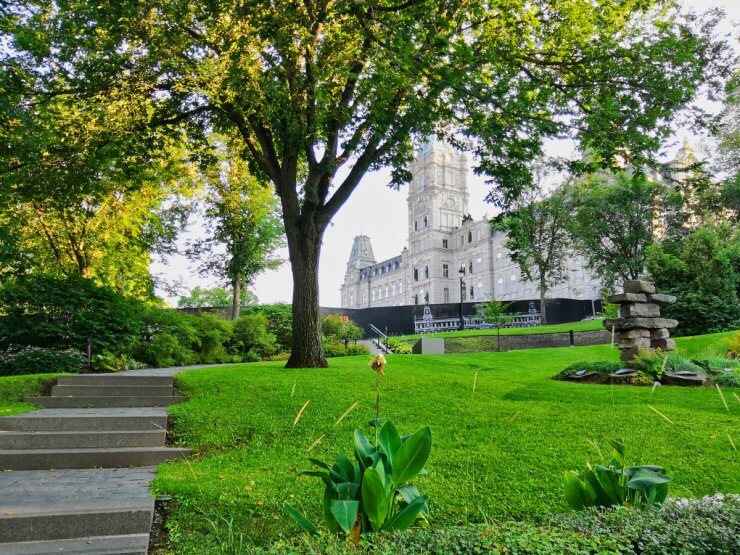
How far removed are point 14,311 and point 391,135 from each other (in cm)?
1074

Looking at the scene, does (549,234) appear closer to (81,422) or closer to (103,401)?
(103,401)

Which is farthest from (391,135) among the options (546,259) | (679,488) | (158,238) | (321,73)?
(546,259)

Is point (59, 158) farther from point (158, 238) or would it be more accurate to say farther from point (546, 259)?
point (546, 259)

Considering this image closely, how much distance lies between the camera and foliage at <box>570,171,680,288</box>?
34.7m

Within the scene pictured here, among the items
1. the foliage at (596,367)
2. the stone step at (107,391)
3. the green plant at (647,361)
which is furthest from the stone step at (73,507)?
the green plant at (647,361)

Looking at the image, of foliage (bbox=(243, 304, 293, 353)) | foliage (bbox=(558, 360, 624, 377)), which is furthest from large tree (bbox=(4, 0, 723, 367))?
foliage (bbox=(243, 304, 293, 353))

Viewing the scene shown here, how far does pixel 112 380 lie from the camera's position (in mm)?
9344

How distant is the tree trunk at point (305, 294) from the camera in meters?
11.2

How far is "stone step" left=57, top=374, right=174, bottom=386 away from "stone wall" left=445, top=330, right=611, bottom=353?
15412 mm

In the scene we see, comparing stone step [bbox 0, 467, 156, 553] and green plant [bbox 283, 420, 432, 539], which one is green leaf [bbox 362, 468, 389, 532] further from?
stone step [bbox 0, 467, 156, 553]

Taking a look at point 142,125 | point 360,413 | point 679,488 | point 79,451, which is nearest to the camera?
point 679,488

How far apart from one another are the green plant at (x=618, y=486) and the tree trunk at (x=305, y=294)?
830cm

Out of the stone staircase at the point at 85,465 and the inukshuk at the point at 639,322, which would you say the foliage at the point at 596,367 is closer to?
the inukshuk at the point at 639,322

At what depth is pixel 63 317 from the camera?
1327cm
